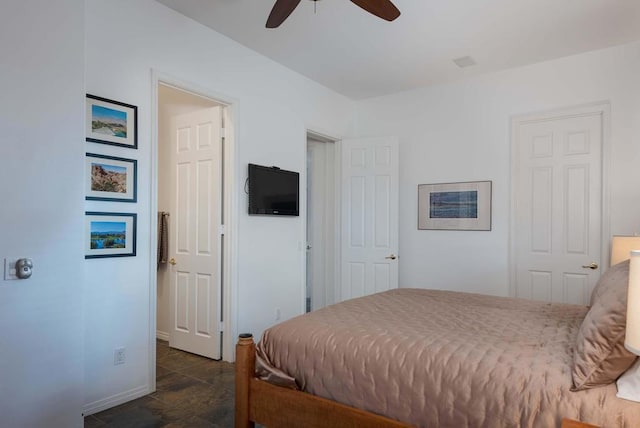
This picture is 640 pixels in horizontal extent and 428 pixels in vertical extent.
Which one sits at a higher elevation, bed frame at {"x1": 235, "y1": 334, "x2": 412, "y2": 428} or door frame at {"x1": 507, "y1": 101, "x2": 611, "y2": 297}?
door frame at {"x1": 507, "y1": 101, "x2": 611, "y2": 297}

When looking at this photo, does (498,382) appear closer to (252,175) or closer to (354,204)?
(252,175)

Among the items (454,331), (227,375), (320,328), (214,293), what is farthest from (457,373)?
(214,293)

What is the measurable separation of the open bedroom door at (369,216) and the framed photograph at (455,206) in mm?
350

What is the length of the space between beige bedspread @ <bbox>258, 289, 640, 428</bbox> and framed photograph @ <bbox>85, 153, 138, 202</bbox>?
148cm

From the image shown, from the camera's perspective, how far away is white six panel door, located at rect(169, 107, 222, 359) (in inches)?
142

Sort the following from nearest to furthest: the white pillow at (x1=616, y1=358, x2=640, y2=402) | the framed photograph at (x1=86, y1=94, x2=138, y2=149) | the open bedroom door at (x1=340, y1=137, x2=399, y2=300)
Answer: the white pillow at (x1=616, y1=358, x2=640, y2=402)
the framed photograph at (x1=86, y1=94, x2=138, y2=149)
the open bedroom door at (x1=340, y1=137, x2=399, y2=300)

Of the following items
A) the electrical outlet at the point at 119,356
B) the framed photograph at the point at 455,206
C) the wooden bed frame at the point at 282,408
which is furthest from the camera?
the framed photograph at the point at 455,206

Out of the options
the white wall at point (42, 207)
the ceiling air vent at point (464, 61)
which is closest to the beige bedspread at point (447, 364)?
the white wall at point (42, 207)

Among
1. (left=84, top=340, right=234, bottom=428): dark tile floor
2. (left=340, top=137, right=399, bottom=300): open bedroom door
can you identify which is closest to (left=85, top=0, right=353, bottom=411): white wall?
(left=84, top=340, right=234, bottom=428): dark tile floor

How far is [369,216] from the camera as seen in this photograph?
4.76 m

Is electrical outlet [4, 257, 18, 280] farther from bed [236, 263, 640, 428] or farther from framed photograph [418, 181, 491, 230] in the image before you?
framed photograph [418, 181, 491, 230]

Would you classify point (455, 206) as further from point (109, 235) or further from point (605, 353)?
point (109, 235)

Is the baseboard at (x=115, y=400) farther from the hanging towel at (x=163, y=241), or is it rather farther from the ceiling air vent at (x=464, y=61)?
the ceiling air vent at (x=464, y=61)

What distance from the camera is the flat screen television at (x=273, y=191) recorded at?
145 inches
